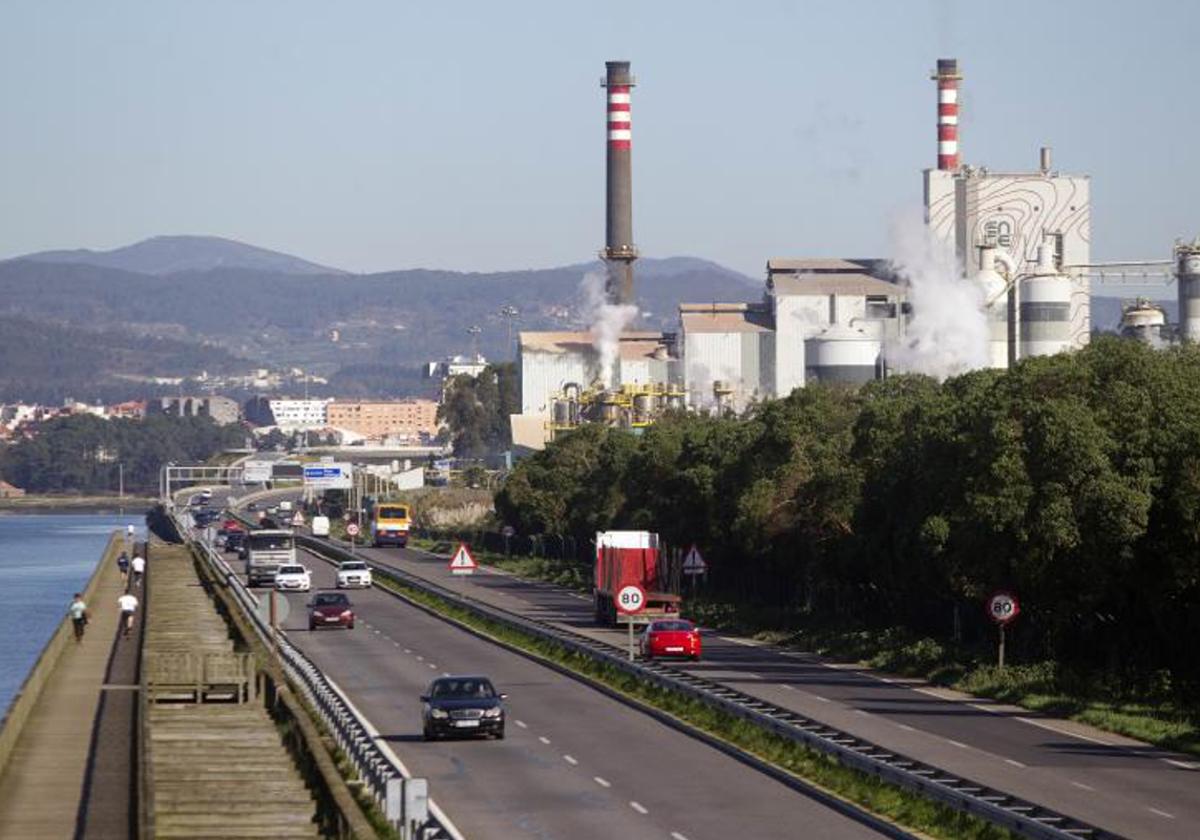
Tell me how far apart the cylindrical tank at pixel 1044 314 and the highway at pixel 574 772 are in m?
98.1

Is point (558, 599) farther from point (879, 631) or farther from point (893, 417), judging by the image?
point (879, 631)

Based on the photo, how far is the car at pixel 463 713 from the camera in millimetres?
43781

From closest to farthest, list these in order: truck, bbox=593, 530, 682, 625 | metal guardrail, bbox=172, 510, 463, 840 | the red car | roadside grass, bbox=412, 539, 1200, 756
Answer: metal guardrail, bbox=172, 510, 463, 840, roadside grass, bbox=412, 539, 1200, 756, the red car, truck, bbox=593, 530, 682, 625

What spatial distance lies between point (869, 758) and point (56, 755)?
15290mm

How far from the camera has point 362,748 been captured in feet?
121

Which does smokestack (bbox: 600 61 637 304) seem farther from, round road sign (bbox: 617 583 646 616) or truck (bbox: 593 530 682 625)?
round road sign (bbox: 617 583 646 616)

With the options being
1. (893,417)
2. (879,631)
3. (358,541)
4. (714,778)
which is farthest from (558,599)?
(358,541)

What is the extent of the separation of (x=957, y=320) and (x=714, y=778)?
444ft

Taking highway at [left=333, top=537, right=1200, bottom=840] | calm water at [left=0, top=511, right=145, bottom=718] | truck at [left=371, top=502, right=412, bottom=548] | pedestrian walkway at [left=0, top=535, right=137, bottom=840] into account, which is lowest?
calm water at [left=0, top=511, right=145, bottom=718]

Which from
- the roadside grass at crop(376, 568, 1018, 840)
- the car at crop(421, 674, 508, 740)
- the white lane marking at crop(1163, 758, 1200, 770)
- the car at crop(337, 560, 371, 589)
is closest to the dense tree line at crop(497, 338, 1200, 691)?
the roadside grass at crop(376, 568, 1018, 840)

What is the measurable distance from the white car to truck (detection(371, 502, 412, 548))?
54.6 meters

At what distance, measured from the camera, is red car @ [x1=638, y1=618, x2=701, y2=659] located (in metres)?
62.7

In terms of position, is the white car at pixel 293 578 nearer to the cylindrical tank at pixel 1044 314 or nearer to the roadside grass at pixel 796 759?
the roadside grass at pixel 796 759

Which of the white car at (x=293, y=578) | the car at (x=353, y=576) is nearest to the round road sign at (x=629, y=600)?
the white car at (x=293, y=578)
